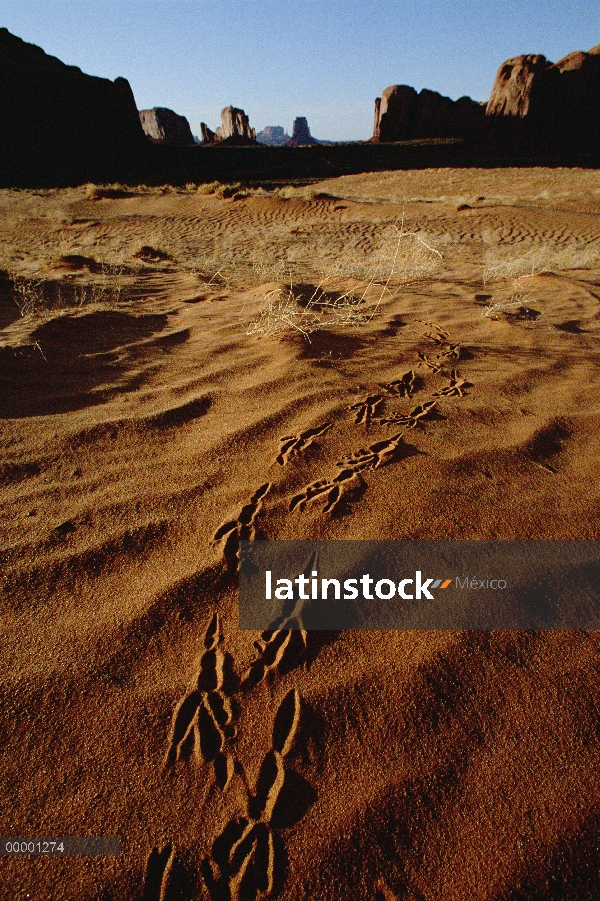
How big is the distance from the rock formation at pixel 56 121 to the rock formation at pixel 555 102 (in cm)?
2426

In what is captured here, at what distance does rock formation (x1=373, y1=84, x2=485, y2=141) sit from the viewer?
37719mm

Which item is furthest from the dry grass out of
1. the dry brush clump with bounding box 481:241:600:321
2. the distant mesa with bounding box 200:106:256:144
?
the distant mesa with bounding box 200:106:256:144

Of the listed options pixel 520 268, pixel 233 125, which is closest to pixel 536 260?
pixel 520 268

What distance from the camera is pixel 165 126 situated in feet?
160

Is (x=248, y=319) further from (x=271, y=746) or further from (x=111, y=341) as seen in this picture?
(x=271, y=746)

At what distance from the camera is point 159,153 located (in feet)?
89.7

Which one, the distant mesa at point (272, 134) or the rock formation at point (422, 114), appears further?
the distant mesa at point (272, 134)

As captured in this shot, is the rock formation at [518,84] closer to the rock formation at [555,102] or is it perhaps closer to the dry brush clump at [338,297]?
the rock formation at [555,102]

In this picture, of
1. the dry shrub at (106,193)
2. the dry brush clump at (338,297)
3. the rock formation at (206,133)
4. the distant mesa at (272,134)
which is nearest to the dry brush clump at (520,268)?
the dry brush clump at (338,297)

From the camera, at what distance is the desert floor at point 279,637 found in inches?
37.4

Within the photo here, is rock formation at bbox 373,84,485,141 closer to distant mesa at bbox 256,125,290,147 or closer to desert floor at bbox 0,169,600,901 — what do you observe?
desert floor at bbox 0,169,600,901

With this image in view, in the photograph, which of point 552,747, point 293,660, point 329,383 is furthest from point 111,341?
point 552,747

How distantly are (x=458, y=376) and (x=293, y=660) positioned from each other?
1831 millimetres

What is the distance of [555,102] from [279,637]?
41212 millimetres
